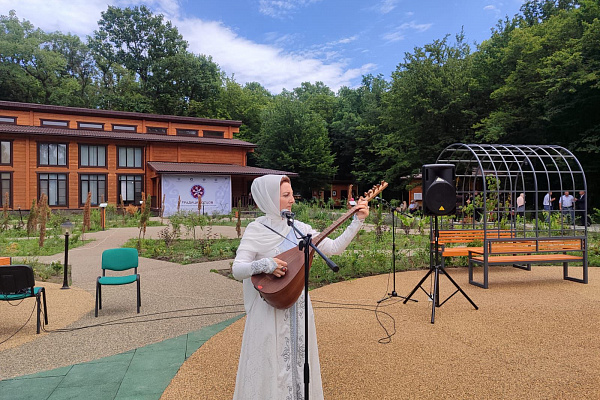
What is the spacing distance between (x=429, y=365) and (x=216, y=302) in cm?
341

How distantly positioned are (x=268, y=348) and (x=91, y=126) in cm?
3162

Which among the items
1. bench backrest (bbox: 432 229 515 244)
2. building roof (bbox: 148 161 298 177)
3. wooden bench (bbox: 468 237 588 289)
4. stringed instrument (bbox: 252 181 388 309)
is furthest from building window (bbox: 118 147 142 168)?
stringed instrument (bbox: 252 181 388 309)

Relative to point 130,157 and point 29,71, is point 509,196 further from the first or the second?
point 29,71

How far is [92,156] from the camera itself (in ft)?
93.0

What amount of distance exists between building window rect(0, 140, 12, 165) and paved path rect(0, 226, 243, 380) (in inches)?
868

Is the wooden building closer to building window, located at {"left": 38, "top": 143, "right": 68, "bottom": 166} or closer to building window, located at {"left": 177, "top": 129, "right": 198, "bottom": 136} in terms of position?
building window, located at {"left": 38, "top": 143, "right": 68, "bottom": 166}

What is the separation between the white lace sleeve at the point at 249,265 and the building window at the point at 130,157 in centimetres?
2925

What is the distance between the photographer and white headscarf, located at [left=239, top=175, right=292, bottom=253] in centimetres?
253

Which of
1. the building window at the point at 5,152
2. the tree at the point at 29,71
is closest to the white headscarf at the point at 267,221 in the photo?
the building window at the point at 5,152

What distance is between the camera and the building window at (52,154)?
88.6 ft

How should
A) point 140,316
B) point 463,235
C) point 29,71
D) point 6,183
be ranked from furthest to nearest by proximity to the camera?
point 29,71, point 6,183, point 463,235, point 140,316

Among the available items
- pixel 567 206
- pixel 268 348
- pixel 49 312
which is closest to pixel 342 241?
pixel 268 348

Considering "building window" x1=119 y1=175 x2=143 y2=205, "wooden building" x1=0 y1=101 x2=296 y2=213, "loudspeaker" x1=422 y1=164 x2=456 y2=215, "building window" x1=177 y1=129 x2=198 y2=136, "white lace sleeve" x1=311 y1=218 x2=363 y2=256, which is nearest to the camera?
"white lace sleeve" x1=311 y1=218 x2=363 y2=256

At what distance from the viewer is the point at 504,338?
4.49m
